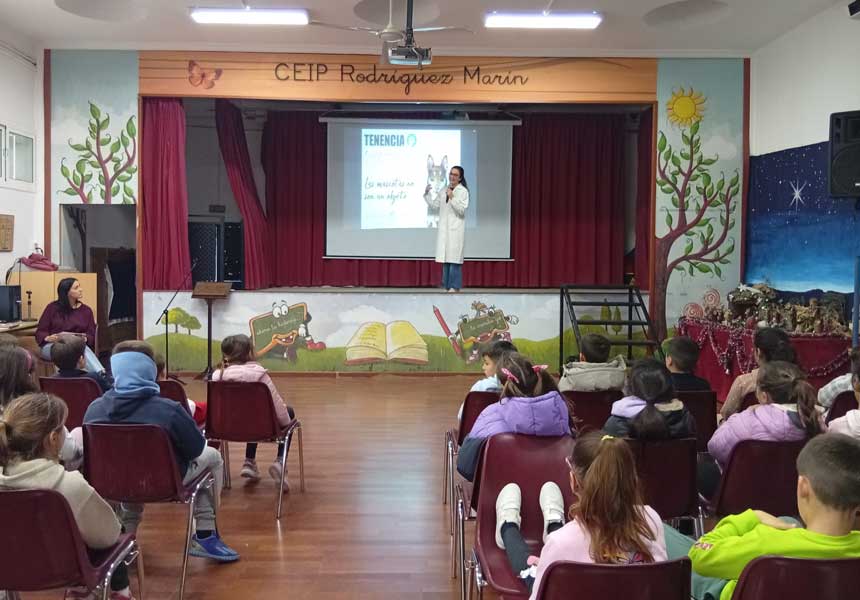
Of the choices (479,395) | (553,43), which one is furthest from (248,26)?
(479,395)

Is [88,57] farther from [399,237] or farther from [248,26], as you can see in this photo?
[399,237]

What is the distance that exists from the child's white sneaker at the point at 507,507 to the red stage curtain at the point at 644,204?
21.2ft

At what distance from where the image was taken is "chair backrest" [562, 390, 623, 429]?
373 cm

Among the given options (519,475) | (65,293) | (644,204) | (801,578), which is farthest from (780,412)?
(644,204)

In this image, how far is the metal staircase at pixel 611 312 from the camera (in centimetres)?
764

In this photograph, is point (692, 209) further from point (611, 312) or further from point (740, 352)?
point (740, 352)

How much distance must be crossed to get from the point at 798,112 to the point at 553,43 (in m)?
2.38

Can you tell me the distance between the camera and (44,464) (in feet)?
6.93

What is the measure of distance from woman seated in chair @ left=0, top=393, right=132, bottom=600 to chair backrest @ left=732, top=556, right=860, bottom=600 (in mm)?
1699

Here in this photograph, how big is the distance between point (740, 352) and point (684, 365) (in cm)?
306

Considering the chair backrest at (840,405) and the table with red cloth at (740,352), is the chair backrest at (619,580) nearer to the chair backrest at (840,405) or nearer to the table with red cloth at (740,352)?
the chair backrest at (840,405)

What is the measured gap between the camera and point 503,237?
32.4 feet

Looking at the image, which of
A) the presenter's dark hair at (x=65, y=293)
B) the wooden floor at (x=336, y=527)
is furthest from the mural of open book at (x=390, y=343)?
the presenter's dark hair at (x=65, y=293)

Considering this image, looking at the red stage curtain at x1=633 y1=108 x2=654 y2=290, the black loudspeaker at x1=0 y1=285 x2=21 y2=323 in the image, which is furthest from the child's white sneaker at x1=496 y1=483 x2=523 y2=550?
the red stage curtain at x1=633 y1=108 x2=654 y2=290
